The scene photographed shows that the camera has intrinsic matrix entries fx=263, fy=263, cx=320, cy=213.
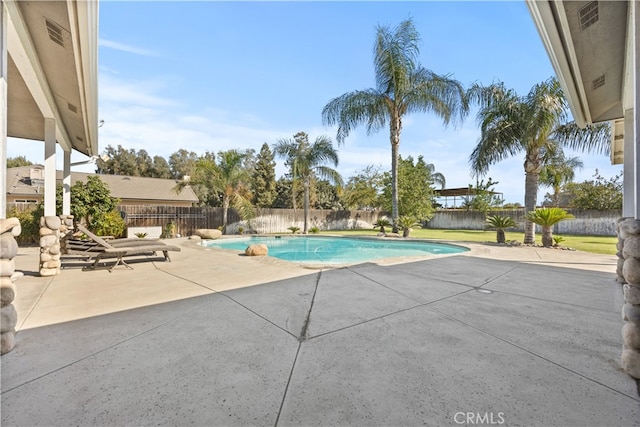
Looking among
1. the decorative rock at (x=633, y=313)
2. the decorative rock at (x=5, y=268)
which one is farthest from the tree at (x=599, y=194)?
the decorative rock at (x=5, y=268)

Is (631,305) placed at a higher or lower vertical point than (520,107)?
lower

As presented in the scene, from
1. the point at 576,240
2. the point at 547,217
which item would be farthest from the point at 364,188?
the point at 547,217

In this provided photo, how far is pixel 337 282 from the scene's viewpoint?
15.6 ft

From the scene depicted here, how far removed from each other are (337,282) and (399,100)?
42.5 feet

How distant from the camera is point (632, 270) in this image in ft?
6.73

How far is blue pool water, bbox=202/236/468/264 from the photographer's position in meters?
9.97

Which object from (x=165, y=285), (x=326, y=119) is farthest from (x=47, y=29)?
(x=326, y=119)

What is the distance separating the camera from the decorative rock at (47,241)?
528 cm

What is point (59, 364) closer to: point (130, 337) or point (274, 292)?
point (130, 337)

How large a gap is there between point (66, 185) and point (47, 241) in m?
2.89

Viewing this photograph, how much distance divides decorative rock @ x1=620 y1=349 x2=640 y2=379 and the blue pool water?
7199 millimetres

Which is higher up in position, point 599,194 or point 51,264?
point 599,194

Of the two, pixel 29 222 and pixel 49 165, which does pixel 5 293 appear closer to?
pixel 49 165

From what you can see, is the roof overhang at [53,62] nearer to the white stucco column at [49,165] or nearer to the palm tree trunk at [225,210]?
the white stucco column at [49,165]
